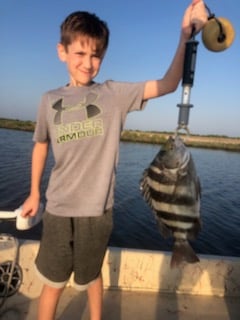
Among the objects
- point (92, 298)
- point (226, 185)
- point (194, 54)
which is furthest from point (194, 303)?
point (226, 185)

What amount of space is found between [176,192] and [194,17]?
1092 millimetres

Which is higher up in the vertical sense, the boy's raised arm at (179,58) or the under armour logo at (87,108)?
the boy's raised arm at (179,58)

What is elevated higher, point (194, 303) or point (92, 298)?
point (92, 298)

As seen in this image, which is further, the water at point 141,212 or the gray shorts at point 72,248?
the water at point 141,212

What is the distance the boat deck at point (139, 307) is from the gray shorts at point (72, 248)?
93 cm

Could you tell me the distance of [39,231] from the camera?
9.29 m

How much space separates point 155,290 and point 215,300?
27.0 inches

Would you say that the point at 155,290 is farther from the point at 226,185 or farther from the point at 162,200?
the point at 226,185

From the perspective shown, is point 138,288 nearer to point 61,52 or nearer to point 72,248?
point 72,248

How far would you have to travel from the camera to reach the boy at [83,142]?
108 inches

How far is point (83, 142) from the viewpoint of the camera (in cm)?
277

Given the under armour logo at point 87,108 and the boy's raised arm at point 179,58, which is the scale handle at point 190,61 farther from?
the under armour logo at point 87,108

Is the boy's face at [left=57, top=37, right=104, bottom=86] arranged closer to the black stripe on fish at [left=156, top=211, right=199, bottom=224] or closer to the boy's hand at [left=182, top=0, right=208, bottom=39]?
the boy's hand at [left=182, top=0, right=208, bottom=39]

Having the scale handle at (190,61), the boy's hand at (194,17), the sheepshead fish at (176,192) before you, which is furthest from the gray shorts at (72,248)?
the boy's hand at (194,17)
